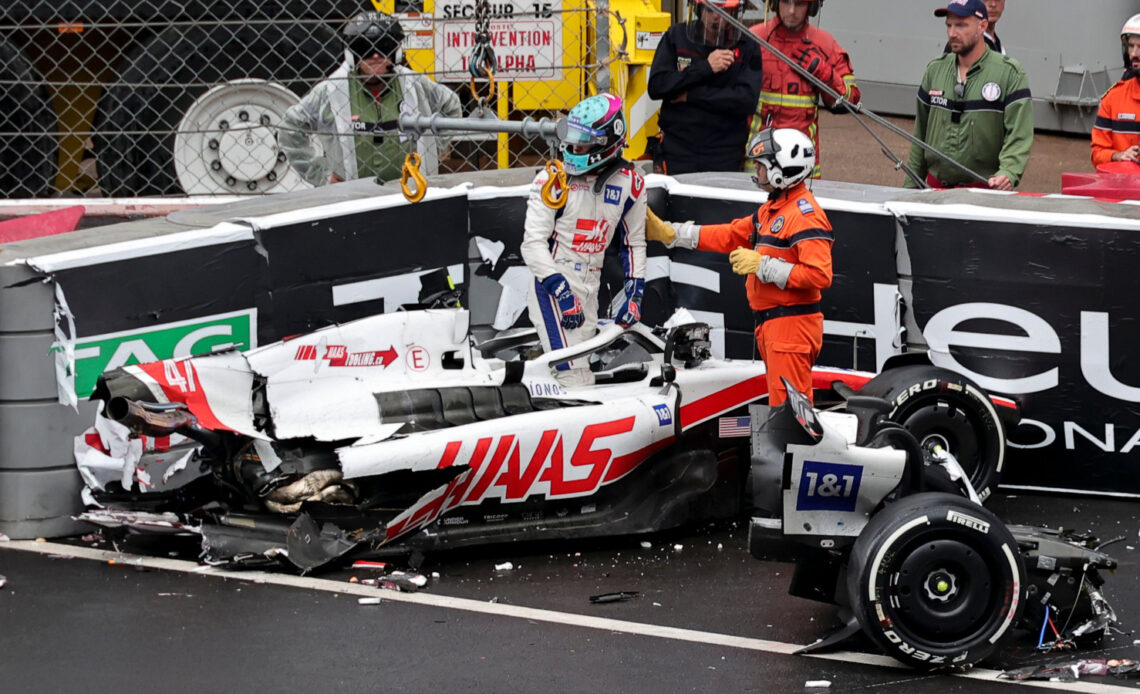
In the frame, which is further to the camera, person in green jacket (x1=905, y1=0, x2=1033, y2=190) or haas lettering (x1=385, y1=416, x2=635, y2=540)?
person in green jacket (x1=905, y1=0, x2=1033, y2=190)

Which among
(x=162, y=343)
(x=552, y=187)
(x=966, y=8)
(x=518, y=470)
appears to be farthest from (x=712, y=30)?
(x=162, y=343)

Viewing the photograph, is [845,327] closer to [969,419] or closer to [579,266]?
[969,419]

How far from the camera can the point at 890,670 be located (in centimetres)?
609

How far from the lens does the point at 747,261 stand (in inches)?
298

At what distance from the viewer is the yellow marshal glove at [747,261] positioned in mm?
7559

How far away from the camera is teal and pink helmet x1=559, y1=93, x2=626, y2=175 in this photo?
8.01 metres

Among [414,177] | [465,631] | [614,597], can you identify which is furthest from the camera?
[414,177]

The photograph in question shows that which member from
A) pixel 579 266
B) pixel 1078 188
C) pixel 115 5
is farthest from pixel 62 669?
pixel 115 5

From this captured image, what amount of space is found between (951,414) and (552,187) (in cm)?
234

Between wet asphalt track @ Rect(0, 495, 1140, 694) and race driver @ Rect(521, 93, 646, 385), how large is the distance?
133cm

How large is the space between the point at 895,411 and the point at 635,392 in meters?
1.30

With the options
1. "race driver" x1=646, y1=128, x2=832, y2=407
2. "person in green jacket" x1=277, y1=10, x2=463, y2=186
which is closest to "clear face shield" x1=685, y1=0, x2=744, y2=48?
"person in green jacket" x1=277, y1=10, x2=463, y2=186

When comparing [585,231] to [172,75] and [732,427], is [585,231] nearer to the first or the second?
[732,427]

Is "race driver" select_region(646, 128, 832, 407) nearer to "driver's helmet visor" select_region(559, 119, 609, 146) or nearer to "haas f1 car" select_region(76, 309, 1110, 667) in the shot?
"haas f1 car" select_region(76, 309, 1110, 667)
